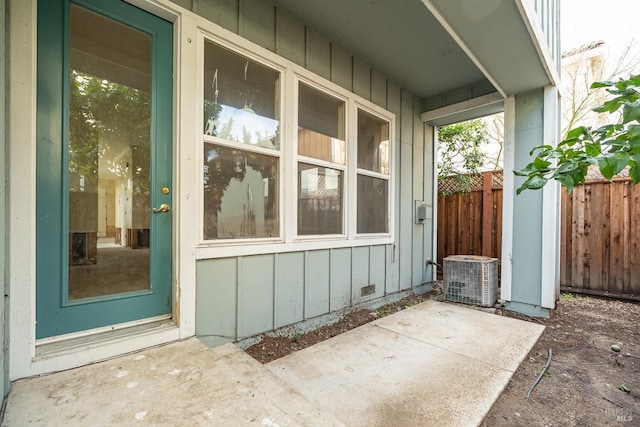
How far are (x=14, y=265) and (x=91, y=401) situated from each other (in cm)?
78

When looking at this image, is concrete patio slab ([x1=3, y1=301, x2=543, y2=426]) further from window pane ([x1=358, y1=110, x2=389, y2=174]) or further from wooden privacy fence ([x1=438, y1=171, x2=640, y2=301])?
wooden privacy fence ([x1=438, y1=171, x2=640, y2=301])

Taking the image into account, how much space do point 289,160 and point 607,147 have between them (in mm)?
2048

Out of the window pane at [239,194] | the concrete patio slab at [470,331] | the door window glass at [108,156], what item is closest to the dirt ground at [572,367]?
the concrete patio slab at [470,331]

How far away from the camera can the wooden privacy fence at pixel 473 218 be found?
4348 millimetres

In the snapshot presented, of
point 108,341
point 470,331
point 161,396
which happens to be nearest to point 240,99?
point 108,341

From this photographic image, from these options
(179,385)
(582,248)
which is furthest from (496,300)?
(179,385)

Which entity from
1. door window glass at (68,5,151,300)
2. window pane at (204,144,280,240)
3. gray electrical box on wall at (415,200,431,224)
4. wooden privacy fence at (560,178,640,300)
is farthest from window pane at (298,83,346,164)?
wooden privacy fence at (560,178,640,300)

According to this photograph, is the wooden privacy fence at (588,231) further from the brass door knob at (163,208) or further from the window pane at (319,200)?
the brass door knob at (163,208)

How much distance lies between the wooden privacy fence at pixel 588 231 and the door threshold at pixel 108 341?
14.2 feet

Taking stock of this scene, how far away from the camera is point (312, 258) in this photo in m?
2.75

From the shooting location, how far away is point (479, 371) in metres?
1.98

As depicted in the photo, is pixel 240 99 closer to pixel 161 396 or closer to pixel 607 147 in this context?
pixel 161 396

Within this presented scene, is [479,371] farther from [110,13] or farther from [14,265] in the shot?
[110,13]

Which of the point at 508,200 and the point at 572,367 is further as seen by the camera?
the point at 508,200
